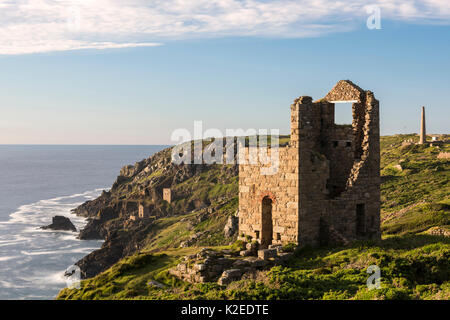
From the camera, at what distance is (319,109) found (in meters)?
27.1

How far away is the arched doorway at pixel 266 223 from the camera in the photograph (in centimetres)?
2614

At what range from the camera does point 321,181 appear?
82.6 feet

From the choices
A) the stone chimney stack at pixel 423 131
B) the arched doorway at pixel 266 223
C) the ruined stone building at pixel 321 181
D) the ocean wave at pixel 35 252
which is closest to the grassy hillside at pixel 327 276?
the ruined stone building at pixel 321 181

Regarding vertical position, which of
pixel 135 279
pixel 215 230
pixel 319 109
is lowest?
pixel 215 230

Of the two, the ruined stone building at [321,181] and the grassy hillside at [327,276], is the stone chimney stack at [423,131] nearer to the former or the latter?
the grassy hillside at [327,276]

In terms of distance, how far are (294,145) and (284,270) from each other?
673cm

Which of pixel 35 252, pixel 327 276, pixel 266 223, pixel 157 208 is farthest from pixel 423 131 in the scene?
pixel 327 276

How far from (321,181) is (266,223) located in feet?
12.6

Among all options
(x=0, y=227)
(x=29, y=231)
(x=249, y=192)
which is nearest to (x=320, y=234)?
(x=249, y=192)

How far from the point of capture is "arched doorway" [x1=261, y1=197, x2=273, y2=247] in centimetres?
2614

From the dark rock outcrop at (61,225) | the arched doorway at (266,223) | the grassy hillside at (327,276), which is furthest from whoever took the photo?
the dark rock outcrop at (61,225)

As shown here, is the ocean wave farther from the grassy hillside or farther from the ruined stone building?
the ruined stone building

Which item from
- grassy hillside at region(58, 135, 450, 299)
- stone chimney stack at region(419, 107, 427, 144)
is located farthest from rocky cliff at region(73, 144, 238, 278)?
grassy hillside at region(58, 135, 450, 299)
